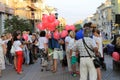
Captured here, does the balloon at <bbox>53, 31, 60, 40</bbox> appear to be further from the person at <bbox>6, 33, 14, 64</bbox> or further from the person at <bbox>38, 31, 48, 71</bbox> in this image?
the person at <bbox>6, 33, 14, 64</bbox>

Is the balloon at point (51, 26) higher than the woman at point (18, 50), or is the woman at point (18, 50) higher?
the balloon at point (51, 26)

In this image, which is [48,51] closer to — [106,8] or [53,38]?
[53,38]

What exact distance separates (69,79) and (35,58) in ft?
35.2

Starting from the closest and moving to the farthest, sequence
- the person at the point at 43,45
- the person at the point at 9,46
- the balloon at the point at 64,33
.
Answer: the balloon at the point at 64,33, the person at the point at 43,45, the person at the point at 9,46

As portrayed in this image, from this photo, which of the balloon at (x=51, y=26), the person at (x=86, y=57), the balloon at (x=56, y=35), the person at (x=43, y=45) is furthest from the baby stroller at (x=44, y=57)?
the person at (x=86, y=57)

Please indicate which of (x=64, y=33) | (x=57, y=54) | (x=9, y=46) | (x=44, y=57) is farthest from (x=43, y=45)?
(x=9, y=46)

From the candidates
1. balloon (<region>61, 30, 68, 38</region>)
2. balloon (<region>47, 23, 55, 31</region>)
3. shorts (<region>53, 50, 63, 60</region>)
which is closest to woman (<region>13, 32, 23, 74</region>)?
balloon (<region>47, 23, 55, 31</region>)

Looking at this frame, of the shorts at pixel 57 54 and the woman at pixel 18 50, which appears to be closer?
the shorts at pixel 57 54

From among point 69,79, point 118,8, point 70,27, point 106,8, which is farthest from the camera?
point 106,8

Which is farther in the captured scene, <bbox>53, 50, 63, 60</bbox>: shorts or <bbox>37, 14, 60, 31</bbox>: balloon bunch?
<bbox>37, 14, 60, 31</bbox>: balloon bunch

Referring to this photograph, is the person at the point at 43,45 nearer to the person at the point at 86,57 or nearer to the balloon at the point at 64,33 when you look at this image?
the balloon at the point at 64,33

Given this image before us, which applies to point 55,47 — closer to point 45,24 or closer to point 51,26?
point 51,26

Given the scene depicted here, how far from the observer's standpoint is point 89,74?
10625mm

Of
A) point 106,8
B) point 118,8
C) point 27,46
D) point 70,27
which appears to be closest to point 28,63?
point 27,46
